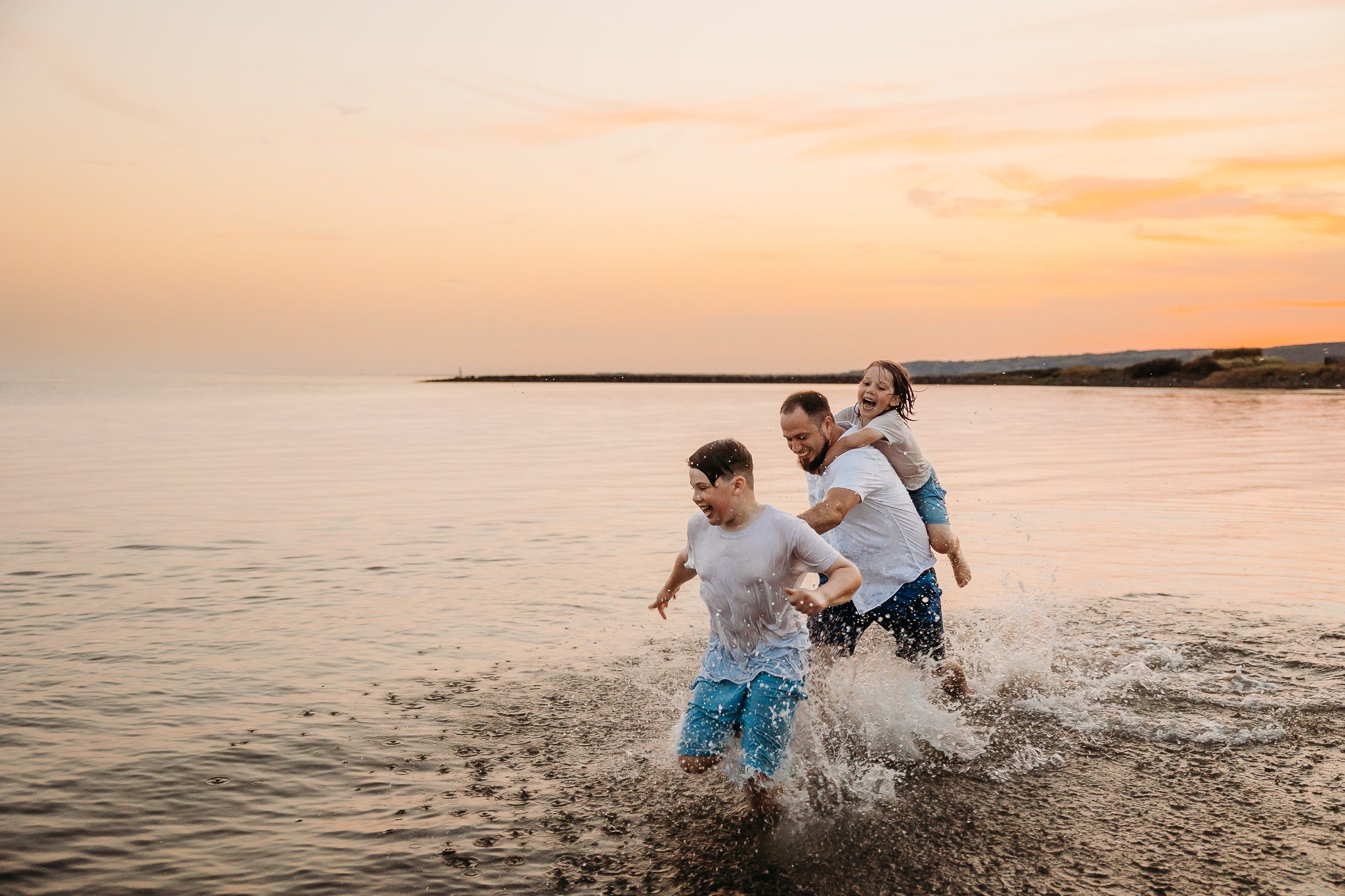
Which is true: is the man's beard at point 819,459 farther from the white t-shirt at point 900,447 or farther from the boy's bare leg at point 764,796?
the boy's bare leg at point 764,796

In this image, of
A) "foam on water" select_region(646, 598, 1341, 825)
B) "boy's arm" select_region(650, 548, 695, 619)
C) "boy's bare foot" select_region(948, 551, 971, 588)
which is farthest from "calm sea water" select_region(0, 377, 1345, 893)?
"boy's arm" select_region(650, 548, 695, 619)

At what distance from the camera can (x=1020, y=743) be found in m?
6.15

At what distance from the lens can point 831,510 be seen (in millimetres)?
5727

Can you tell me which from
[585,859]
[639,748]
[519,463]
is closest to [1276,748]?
[639,748]

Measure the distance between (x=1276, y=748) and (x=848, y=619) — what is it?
8.20 feet

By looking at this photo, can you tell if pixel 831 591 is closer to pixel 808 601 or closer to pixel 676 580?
pixel 808 601

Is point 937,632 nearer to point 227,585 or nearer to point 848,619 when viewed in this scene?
point 848,619

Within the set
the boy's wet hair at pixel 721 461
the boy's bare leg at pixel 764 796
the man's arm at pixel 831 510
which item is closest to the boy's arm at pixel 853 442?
the man's arm at pixel 831 510

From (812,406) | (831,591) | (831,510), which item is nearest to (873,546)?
(831,510)

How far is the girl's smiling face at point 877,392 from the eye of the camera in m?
6.33

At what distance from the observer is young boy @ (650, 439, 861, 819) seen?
195 inches

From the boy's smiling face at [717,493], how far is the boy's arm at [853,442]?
1.32 m

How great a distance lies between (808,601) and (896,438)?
203 cm

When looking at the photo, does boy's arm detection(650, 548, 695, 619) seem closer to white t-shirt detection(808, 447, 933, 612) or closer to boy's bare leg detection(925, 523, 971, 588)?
white t-shirt detection(808, 447, 933, 612)
